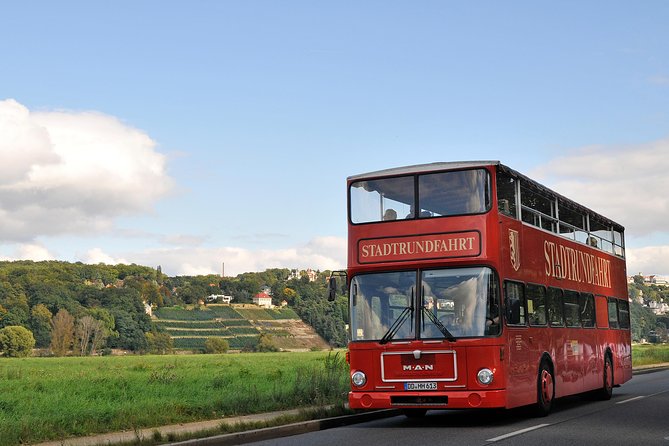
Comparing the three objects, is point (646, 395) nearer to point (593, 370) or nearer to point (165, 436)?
point (593, 370)

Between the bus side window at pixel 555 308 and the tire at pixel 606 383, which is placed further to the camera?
the tire at pixel 606 383

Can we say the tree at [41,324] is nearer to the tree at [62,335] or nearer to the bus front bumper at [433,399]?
the tree at [62,335]

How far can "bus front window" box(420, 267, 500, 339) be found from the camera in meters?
14.9

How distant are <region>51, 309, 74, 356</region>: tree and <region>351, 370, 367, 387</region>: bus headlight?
121 meters

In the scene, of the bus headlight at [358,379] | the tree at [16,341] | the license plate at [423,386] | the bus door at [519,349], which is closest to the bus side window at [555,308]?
the bus door at [519,349]

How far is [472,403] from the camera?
14.8 metres

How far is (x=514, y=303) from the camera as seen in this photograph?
1571cm

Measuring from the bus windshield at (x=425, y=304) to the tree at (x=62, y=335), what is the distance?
400 feet

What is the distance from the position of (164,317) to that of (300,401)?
15432cm

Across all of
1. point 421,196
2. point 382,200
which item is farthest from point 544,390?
point 382,200

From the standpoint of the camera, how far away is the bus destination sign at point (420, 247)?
49.6 ft

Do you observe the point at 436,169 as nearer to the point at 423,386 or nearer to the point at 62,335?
the point at 423,386

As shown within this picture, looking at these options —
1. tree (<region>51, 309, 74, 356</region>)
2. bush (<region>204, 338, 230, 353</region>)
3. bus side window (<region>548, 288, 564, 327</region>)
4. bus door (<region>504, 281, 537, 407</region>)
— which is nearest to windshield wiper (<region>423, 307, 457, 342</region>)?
bus door (<region>504, 281, 537, 407</region>)

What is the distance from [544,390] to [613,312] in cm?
699
